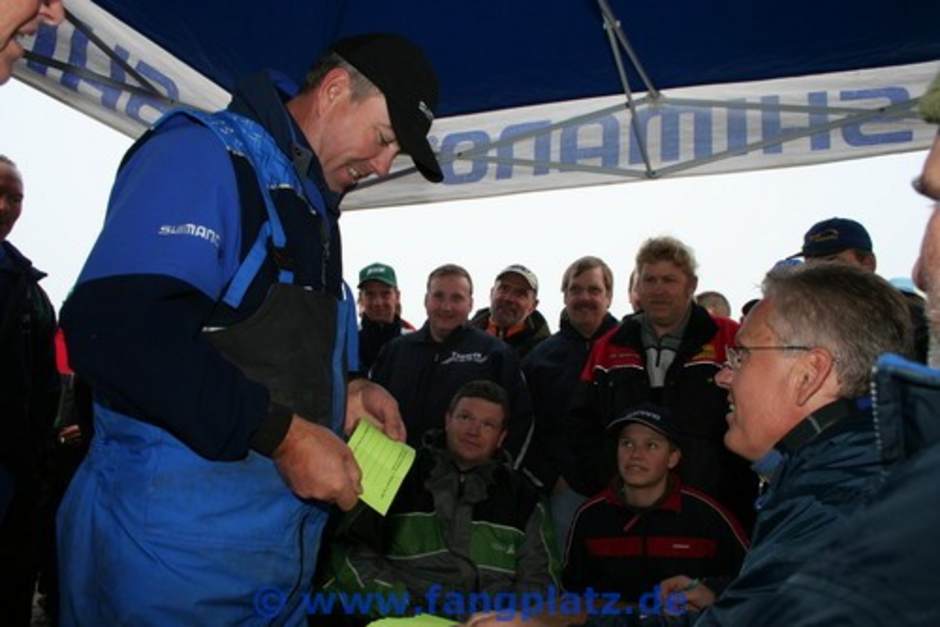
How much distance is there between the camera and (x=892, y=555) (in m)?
0.72

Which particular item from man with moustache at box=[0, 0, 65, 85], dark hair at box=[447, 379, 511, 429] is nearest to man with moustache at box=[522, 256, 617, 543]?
dark hair at box=[447, 379, 511, 429]

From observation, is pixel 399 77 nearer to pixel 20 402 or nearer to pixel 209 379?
pixel 209 379

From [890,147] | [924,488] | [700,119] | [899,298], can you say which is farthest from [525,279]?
[924,488]

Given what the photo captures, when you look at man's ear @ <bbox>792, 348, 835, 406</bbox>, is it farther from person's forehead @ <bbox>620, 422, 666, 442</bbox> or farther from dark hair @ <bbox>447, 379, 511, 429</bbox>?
dark hair @ <bbox>447, 379, 511, 429</bbox>

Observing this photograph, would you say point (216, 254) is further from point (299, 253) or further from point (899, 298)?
point (899, 298)

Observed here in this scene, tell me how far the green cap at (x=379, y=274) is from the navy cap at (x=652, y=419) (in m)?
2.79

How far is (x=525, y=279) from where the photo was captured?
18.8ft

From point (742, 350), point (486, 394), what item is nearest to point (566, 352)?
point (486, 394)

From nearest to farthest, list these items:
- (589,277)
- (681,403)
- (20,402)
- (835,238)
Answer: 1. (20,402)
2. (835,238)
3. (681,403)
4. (589,277)

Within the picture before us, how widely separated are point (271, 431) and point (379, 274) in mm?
4875

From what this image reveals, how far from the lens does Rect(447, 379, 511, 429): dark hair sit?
4.29 m

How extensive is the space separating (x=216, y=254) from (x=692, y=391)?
307 cm

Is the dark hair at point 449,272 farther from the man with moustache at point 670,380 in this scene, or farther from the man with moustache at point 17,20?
the man with moustache at point 17,20

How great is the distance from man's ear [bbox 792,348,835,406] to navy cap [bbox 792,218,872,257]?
203cm
